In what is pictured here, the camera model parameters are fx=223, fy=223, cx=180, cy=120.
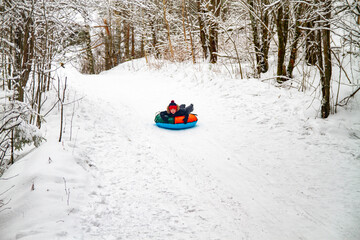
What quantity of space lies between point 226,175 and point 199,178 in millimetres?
423

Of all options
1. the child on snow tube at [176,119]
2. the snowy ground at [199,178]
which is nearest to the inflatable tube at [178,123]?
the child on snow tube at [176,119]

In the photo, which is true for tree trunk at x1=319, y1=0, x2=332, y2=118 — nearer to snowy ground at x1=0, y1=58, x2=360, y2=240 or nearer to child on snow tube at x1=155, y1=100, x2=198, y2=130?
snowy ground at x1=0, y1=58, x2=360, y2=240

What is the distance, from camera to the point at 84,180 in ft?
10.0

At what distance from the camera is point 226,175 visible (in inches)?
133

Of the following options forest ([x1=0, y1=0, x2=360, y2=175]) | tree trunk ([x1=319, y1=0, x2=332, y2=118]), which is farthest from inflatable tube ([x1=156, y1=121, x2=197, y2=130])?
tree trunk ([x1=319, y1=0, x2=332, y2=118])

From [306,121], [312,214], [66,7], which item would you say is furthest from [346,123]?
[66,7]

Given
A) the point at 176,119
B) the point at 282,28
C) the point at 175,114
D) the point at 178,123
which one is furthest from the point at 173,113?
the point at 282,28

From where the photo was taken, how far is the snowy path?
244 centimetres

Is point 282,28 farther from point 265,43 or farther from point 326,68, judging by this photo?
point 326,68

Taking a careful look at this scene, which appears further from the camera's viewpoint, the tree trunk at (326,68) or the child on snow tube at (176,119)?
the child on snow tube at (176,119)

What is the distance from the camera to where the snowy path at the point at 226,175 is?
244cm

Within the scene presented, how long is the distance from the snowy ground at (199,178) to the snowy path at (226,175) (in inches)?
0.5

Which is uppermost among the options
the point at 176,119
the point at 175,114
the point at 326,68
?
the point at 326,68

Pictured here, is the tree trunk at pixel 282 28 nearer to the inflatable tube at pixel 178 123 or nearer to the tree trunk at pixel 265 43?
the tree trunk at pixel 265 43
